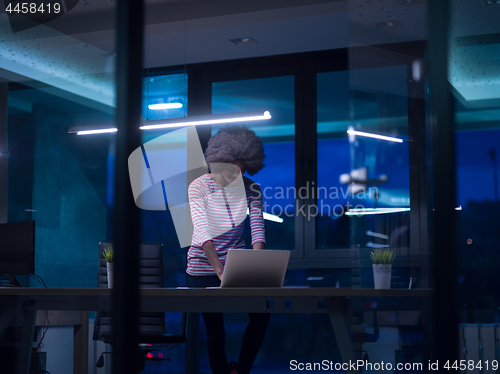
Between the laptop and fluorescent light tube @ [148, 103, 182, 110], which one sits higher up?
fluorescent light tube @ [148, 103, 182, 110]

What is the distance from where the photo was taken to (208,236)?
305 centimetres

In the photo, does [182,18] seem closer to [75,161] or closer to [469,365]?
[75,161]

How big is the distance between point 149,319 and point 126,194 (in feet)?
9.07

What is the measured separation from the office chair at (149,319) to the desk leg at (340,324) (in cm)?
178

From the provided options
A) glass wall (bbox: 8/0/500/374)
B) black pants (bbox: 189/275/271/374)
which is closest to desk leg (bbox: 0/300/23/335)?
black pants (bbox: 189/275/271/374)

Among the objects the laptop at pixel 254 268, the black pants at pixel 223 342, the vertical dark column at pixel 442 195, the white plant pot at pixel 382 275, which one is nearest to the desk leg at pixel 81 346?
the black pants at pixel 223 342

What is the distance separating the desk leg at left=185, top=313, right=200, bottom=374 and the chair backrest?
1031 mm

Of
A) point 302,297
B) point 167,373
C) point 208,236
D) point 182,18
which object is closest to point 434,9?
point 302,297

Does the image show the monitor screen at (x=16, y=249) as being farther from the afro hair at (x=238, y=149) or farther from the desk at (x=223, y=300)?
the afro hair at (x=238, y=149)

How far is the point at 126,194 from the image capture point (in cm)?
124

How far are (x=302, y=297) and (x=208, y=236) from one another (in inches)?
37.4

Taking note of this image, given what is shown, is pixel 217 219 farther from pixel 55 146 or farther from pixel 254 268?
pixel 55 146

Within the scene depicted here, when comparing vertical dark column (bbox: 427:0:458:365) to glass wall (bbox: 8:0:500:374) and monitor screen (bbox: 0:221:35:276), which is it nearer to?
glass wall (bbox: 8:0:500:374)

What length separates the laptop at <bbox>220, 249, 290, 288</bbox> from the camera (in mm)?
2326
